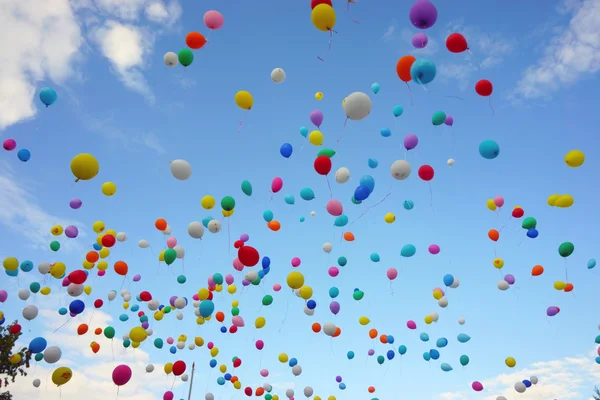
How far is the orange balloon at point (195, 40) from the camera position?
6.25 m

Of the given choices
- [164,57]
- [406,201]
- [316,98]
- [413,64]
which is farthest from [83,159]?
[406,201]

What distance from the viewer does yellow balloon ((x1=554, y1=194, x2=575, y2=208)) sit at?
6.98 m

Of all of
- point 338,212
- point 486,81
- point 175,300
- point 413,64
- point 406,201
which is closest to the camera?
point 413,64

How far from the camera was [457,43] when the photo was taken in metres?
5.38

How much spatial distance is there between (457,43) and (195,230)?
5234 millimetres

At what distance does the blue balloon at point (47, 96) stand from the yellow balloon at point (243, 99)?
317 centimetres

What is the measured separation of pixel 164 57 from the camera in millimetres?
6824

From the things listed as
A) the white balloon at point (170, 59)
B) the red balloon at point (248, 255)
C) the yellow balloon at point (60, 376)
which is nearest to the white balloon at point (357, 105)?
the red balloon at point (248, 255)

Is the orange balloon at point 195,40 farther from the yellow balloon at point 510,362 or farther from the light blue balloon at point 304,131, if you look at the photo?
the yellow balloon at point 510,362

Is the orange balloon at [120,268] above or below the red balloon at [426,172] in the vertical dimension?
below

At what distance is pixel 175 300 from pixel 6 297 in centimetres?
333

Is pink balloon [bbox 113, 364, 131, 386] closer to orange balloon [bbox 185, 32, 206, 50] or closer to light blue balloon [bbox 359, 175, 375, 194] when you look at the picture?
light blue balloon [bbox 359, 175, 375, 194]

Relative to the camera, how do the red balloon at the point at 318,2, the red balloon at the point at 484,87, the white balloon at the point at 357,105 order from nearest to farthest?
the red balloon at the point at 318,2
the white balloon at the point at 357,105
the red balloon at the point at 484,87

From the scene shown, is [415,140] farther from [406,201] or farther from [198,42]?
[198,42]
